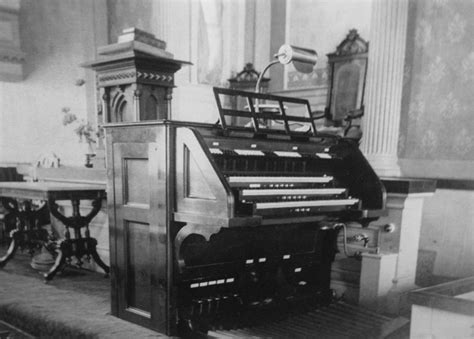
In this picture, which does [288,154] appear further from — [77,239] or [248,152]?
[77,239]

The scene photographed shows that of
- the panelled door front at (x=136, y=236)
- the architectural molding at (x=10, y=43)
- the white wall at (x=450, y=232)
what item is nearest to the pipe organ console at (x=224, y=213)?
the panelled door front at (x=136, y=236)

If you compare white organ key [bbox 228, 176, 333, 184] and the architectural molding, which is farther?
the architectural molding

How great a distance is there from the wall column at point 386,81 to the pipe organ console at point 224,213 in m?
1.41

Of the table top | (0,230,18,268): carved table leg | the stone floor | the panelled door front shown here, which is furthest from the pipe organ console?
(0,230,18,268): carved table leg

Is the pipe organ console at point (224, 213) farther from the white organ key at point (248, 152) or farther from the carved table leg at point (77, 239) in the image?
the carved table leg at point (77, 239)

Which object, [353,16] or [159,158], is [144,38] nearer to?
[159,158]

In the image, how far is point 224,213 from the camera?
207 cm

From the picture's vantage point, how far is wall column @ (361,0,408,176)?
164 inches

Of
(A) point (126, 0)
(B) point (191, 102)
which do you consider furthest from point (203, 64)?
(A) point (126, 0)

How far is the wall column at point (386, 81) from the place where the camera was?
13.7 ft

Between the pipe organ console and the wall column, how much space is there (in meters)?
1.41

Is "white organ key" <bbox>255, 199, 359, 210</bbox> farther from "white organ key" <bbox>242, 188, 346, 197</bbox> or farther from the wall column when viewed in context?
the wall column

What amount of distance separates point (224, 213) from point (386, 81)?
9.34ft

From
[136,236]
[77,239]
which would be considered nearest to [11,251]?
[77,239]
